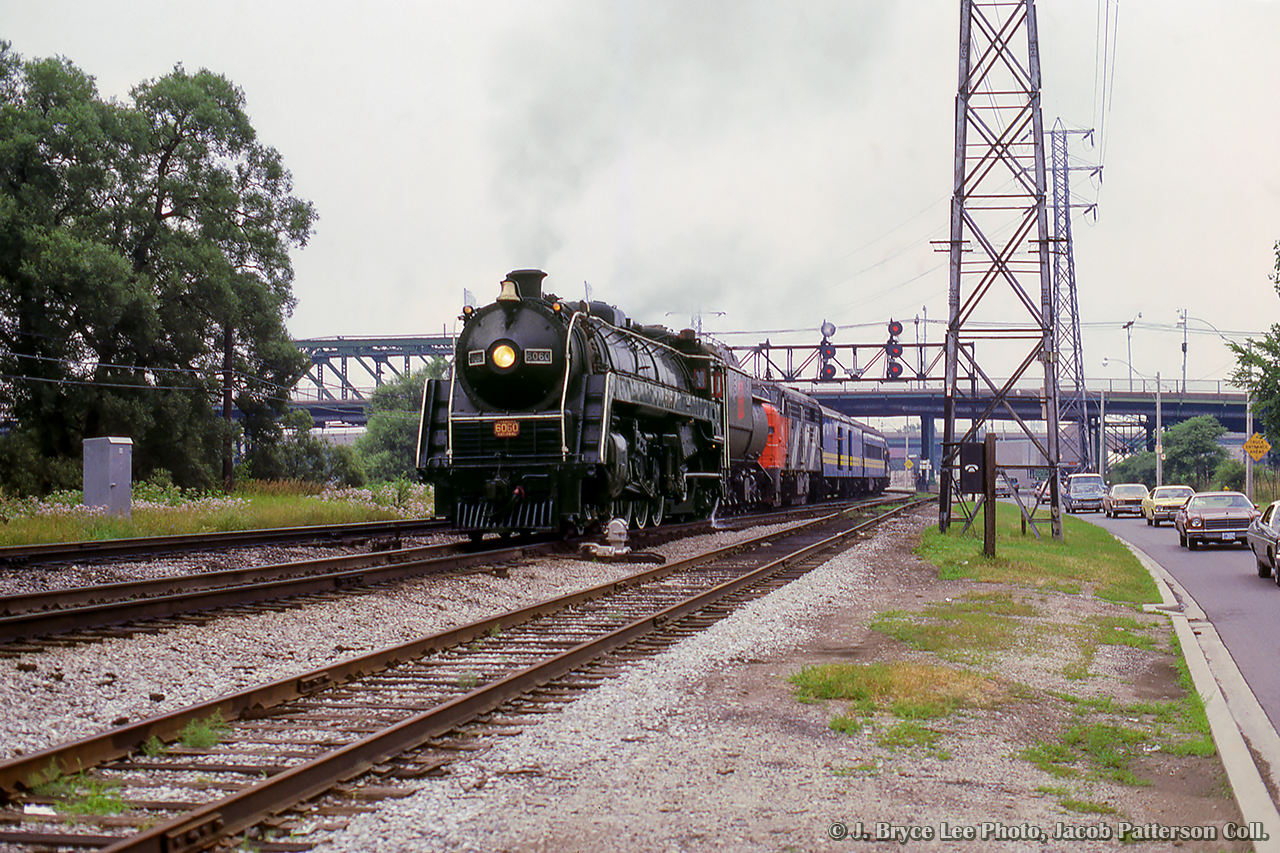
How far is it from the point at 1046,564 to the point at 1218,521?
29.2ft

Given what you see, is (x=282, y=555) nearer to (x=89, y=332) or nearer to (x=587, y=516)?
(x=587, y=516)

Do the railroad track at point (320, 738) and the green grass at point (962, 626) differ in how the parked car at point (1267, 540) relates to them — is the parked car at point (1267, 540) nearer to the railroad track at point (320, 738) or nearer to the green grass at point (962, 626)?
the green grass at point (962, 626)

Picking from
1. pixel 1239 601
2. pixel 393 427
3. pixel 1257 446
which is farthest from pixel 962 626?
pixel 393 427

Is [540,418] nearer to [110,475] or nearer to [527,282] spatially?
[527,282]

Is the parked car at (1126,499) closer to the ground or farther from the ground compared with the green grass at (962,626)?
farther from the ground

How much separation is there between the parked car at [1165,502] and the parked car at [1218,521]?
10367 millimetres

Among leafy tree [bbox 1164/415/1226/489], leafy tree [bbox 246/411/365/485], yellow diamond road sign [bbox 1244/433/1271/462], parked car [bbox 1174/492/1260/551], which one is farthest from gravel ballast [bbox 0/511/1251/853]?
leafy tree [bbox 1164/415/1226/489]

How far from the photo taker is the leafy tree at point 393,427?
2889 inches

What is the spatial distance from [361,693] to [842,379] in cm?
4306

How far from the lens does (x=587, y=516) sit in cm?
1653

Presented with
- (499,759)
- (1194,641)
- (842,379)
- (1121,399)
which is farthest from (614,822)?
(1121,399)

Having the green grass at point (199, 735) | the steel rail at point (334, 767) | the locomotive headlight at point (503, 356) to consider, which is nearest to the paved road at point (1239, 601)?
the steel rail at point (334, 767)

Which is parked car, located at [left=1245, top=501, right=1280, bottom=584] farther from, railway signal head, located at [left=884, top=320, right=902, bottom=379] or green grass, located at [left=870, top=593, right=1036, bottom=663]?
railway signal head, located at [left=884, top=320, right=902, bottom=379]

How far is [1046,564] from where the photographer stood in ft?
57.2
